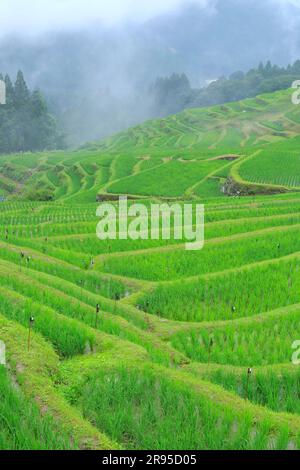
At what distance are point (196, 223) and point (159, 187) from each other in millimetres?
23884

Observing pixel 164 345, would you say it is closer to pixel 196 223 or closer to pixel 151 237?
pixel 151 237

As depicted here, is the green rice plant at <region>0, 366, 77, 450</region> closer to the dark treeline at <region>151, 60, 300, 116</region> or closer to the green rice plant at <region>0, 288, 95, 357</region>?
the green rice plant at <region>0, 288, 95, 357</region>

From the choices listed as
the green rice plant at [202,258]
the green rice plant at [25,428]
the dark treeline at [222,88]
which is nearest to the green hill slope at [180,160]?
the dark treeline at [222,88]

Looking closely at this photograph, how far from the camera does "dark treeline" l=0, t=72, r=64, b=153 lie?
103562 mm

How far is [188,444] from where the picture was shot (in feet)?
17.2

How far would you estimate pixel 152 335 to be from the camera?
9.84 m

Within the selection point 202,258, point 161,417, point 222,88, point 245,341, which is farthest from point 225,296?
point 222,88

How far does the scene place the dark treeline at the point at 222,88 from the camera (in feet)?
412

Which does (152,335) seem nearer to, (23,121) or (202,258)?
(202,258)

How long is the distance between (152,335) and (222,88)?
140 metres

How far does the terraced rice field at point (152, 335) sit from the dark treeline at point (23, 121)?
86329 mm

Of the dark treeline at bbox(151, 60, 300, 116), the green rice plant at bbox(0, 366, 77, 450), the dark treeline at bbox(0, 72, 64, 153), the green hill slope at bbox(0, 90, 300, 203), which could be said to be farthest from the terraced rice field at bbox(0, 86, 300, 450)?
the dark treeline at bbox(151, 60, 300, 116)

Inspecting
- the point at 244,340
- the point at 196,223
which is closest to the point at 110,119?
the point at 196,223

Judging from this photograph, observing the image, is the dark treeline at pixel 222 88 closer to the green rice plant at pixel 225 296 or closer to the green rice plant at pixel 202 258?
the green rice plant at pixel 202 258
